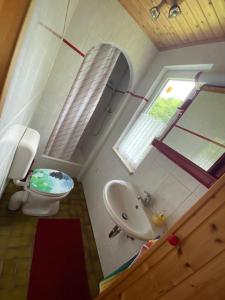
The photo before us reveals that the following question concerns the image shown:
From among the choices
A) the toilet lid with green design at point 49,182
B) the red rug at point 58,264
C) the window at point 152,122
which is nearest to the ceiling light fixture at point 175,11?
the window at point 152,122

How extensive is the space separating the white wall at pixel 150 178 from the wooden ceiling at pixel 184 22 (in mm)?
86

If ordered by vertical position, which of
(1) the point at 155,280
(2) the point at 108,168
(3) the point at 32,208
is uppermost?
(1) the point at 155,280

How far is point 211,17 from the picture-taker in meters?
1.31

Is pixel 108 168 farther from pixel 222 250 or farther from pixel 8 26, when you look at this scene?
pixel 8 26

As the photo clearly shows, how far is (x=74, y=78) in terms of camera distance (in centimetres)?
205

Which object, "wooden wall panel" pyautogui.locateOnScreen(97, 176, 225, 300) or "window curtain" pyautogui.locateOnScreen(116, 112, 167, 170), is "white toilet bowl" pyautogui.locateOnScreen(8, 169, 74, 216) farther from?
"wooden wall panel" pyautogui.locateOnScreen(97, 176, 225, 300)

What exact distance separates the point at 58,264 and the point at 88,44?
2.19 m

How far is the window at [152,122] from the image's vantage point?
1.82 m

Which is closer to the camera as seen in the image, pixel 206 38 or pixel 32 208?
pixel 206 38

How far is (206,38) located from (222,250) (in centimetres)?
169

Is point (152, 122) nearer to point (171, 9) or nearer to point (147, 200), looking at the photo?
point (147, 200)

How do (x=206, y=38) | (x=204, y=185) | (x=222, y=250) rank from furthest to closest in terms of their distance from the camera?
(x=206, y=38)
(x=204, y=185)
(x=222, y=250)

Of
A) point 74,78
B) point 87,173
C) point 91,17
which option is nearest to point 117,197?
point 87,173

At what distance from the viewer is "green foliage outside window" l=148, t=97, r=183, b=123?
1821 mm
